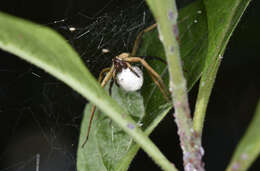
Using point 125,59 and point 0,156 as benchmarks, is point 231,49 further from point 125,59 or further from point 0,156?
point 0,156

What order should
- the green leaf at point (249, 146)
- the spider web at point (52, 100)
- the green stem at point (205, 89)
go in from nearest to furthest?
the green leaf at point (249, 146), the green stem at point (205, 89), the spider web at point (52, 100)

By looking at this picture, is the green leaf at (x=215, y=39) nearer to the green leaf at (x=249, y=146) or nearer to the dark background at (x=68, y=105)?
the green leaf at (x=249, y=146)

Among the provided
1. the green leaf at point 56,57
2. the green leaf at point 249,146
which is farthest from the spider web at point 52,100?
the green leaf at point 249,146

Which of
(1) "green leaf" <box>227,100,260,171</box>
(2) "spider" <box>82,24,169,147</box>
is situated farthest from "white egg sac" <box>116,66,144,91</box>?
(1) "green leaf" <box>227,100,260,171</box>

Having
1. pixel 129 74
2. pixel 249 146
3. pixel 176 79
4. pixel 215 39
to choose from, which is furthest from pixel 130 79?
pixel 249 146

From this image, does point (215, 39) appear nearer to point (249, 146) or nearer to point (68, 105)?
point (249, 146)
